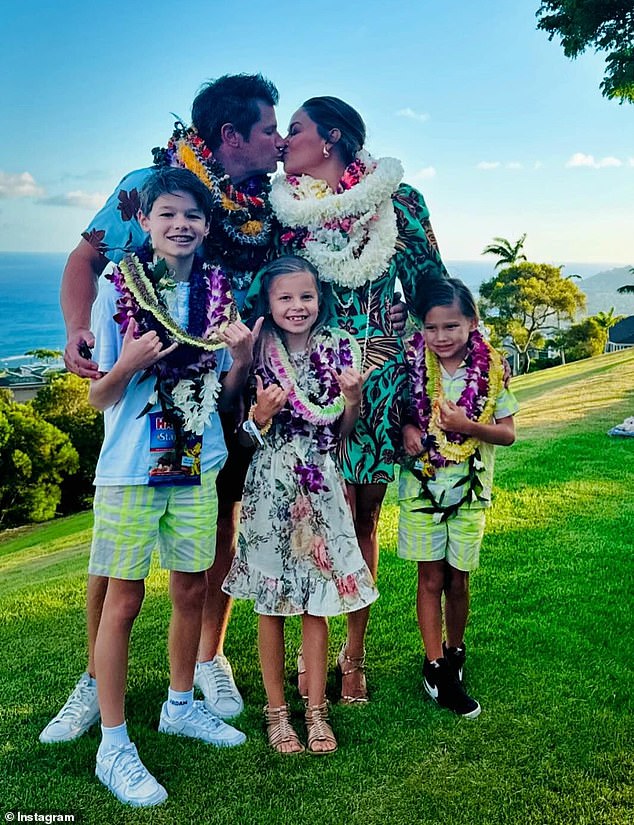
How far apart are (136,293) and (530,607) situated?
110 inches

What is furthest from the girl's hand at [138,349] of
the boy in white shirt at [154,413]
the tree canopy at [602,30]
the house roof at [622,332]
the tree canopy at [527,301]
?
the house roof at [622,332]

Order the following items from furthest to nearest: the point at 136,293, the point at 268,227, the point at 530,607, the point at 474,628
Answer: the point at 530,607 → the point at 474,628 → the point at 268,227 → the point at 136,293

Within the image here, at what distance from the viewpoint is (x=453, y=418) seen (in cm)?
299

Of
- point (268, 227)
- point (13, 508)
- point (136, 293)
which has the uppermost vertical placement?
point (268, 227)

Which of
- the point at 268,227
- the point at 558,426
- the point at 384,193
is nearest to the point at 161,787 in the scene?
the point at 268,227

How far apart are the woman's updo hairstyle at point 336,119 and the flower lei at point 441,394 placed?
0.76 metres

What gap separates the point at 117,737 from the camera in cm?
268

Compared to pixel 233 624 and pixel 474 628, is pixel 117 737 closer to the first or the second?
pixel 233 624

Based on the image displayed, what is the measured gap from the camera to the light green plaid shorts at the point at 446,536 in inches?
123

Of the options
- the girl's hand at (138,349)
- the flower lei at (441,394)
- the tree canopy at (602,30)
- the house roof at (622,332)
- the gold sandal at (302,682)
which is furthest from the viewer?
the house roof at (622,332)

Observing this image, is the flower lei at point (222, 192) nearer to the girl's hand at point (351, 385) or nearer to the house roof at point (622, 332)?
the girl's hand at point (351, 385)

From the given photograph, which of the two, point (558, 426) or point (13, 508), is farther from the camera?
point (13, 508)

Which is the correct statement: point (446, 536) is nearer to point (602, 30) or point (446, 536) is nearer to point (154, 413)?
point (154, 413)

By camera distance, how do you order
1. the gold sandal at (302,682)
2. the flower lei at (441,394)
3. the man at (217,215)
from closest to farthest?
the man at (217,215), the flower lei at (441,394), the gold sandal at (302,682)
